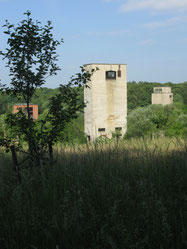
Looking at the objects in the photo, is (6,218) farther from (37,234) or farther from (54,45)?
(54,45)

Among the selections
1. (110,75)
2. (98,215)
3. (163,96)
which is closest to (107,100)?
(110,75)

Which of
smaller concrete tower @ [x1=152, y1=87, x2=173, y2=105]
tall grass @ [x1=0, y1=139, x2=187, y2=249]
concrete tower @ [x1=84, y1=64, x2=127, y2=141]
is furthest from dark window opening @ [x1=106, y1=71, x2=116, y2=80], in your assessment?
tall grass @ [x1=0, y1=139, x2=187, y2=249]

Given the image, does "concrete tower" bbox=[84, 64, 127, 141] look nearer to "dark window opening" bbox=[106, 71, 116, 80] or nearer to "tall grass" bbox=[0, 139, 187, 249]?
"dark window opening" bbox=[106, 71, 116, 80]

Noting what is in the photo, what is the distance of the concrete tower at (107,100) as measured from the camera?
4956cm

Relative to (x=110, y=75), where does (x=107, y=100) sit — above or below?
below

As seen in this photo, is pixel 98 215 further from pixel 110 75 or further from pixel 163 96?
pixel 163 96

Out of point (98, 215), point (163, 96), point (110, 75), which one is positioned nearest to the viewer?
point (98, 215)

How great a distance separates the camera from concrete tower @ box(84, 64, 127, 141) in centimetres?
4956

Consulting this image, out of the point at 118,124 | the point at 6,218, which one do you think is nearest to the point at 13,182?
the point at 6,218

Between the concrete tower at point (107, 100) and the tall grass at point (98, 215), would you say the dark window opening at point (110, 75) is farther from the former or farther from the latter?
the tall grass at point (98, 215)

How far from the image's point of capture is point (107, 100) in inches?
2024

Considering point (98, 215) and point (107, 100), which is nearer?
point (98, 215)

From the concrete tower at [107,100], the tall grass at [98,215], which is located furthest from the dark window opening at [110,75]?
the tall grass at [98,215]

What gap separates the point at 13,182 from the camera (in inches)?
217
